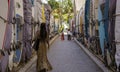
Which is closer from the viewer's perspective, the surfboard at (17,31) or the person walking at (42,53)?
the surfboard at (17,31)

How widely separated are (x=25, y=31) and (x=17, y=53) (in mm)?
2523

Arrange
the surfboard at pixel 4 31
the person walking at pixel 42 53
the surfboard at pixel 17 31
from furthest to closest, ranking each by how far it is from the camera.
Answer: the person walking at pixel 42 53
the surfboard at pixel 17 31
the surfboard at pixel 4 31

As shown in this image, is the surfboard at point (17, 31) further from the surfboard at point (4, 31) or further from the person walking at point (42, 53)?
the surfboard at point (4, 31)

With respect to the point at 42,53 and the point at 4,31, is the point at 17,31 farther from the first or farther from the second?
the point at 4,31

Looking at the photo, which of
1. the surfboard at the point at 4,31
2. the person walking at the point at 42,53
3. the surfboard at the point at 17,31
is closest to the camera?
the surfboard at the point at 4,31

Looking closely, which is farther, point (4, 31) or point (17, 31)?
point (17, 31)

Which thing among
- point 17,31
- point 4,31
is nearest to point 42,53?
point 17,31

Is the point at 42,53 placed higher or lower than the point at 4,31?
lower

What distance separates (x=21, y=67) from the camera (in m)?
13.9

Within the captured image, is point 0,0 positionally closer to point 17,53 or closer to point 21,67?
point 17,53

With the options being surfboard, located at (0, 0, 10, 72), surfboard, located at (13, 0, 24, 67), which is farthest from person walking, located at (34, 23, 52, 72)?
surfboard, located at (0, 0, 10, 72)

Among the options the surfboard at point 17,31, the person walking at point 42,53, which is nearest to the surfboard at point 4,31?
the surfboard at point 17,31

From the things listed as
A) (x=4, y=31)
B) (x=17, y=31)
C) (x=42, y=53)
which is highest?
(x=4, y=31)

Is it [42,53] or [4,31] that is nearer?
[4,31]
